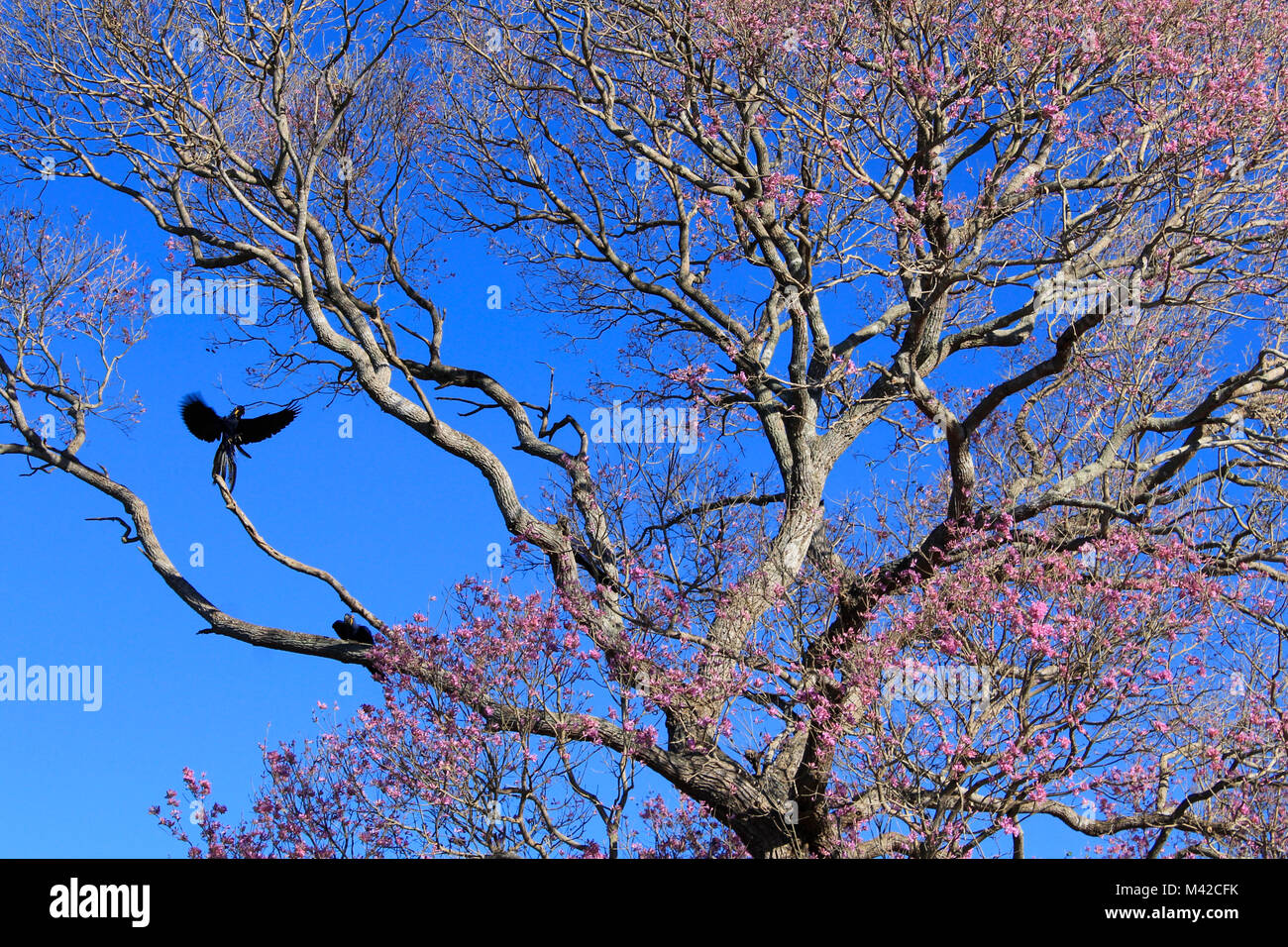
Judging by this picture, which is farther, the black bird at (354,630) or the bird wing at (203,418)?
the bird wing at (203,418)

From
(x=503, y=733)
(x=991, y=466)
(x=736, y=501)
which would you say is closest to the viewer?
(x=503, y=733)

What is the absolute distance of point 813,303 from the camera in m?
11.1

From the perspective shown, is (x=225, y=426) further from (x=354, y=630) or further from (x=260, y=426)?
(x=354, y=630)

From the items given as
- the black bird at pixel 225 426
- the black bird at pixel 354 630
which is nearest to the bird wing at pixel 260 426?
the black bird at pixel 225 426

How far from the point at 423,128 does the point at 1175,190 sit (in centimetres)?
779

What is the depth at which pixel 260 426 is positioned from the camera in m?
10.8

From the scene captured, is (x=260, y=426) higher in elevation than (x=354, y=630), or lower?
higher

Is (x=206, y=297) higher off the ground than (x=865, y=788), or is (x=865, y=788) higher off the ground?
(x=206, y=297)

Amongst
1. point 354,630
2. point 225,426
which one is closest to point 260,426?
point 225,426

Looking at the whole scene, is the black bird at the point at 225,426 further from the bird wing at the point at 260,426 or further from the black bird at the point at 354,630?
the black bird at the point at 354,630

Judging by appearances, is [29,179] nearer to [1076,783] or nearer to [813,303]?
[813,303]

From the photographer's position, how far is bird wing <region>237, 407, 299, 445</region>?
1075 cm

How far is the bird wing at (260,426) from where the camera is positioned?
35.3 feet

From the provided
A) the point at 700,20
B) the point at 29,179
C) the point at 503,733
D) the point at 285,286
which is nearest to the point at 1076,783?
the point at 503,733
